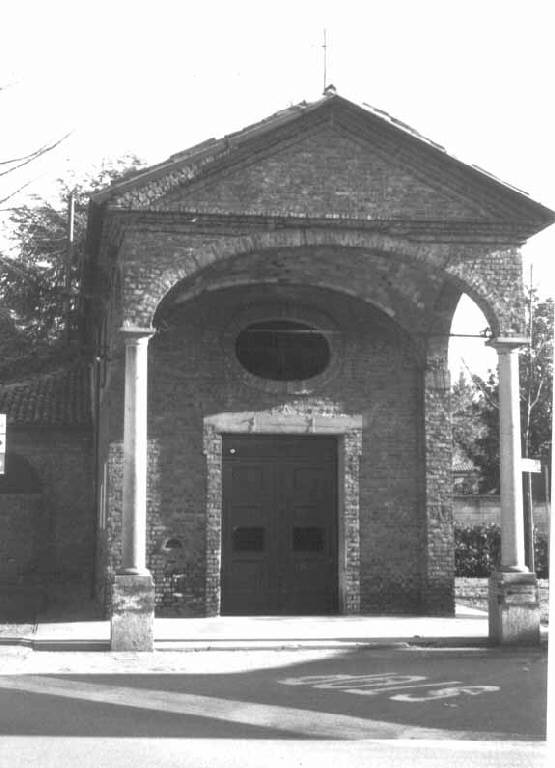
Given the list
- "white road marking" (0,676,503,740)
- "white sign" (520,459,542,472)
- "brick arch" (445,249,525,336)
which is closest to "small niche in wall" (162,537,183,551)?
"white sign" (520,459,542,472)

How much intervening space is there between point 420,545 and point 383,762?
983cm

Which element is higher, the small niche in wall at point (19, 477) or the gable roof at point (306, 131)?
the gable roof at point (306, 131)

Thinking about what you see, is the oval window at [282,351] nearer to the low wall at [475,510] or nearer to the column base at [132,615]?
the column base at [132,615]

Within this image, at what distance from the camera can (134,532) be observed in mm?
→ 12859

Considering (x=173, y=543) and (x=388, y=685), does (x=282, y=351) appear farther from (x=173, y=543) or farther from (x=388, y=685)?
(x=388, y=685)

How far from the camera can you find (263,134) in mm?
13852

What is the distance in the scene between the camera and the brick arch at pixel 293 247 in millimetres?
13242

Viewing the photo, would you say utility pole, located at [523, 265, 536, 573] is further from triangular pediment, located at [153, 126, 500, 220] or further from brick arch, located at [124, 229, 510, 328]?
triangular pediment, located at [153, 126, 500, 220]

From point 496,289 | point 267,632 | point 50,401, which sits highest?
point 496,289

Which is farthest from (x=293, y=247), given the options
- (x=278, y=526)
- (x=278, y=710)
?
(x=278, y=710)

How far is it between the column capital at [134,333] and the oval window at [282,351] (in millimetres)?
3474

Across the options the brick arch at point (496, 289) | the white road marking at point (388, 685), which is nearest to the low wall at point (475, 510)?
the brick arch at point (496, 289)

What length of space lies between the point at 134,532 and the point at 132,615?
39.2 inches

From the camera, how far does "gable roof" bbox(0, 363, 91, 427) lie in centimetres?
2119
